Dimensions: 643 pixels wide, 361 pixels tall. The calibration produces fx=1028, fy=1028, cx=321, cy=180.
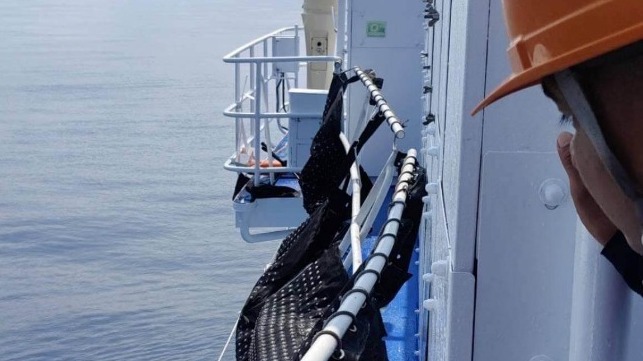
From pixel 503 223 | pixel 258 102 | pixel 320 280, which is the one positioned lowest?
pixel 320 280

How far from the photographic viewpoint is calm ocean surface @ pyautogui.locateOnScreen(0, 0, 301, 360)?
15.2 metres

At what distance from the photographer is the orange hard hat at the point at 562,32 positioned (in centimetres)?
69

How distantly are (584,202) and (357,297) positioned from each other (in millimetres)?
1304

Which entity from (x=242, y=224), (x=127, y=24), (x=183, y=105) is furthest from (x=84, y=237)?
(x=127, y=24)

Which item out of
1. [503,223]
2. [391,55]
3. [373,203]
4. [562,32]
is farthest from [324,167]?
[562,32]

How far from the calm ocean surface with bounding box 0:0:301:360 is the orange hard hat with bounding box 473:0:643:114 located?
1294 centimetres

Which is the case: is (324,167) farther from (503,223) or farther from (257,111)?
(503,223)

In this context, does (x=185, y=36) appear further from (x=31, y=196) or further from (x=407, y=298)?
(x=407, y=298)

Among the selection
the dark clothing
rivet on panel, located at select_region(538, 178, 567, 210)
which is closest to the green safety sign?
rivet on panel, located at select_region(538, 178, 567, 210)

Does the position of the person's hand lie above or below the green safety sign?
below

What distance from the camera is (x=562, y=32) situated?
0.73 metres

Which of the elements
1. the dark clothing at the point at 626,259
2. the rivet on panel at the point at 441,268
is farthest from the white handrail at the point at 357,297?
the dark clothing at the point at 626,259

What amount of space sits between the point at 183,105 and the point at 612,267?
28.0 m

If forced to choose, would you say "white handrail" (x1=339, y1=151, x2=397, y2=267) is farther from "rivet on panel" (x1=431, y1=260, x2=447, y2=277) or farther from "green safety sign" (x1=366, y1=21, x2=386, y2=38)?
"green safety sign" (x1=366, y1=21, x2=386, y2=38)
